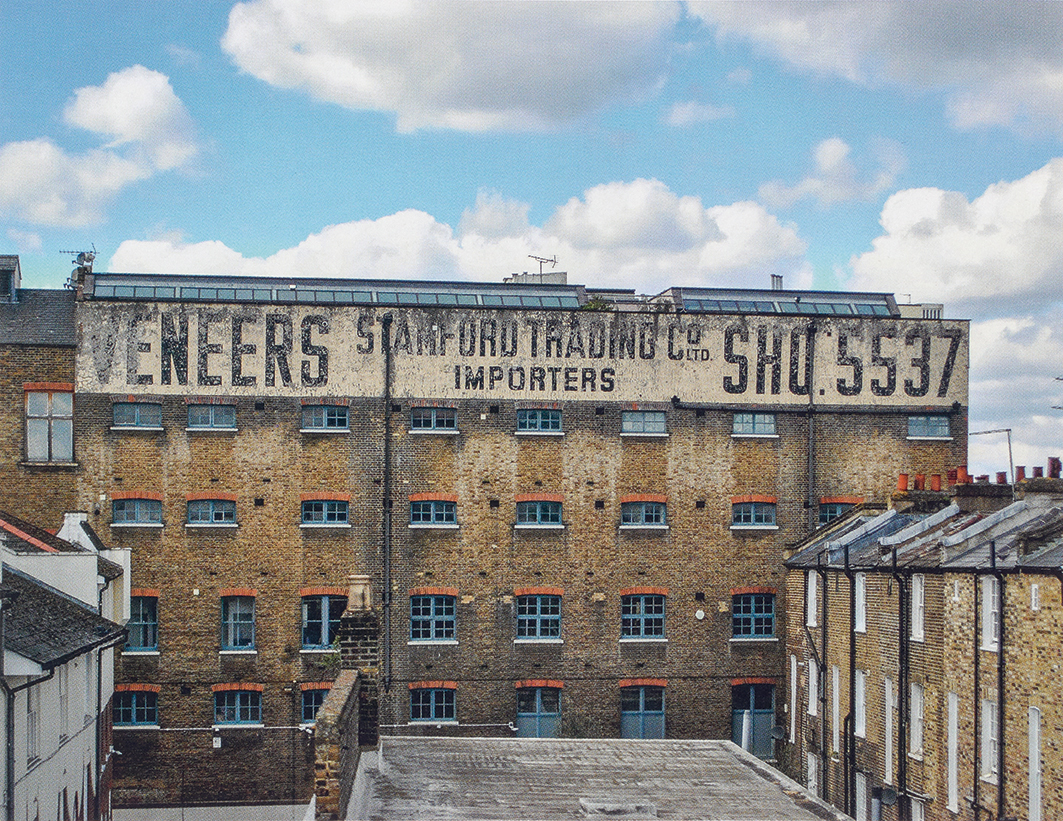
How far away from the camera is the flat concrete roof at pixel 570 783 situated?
18.6 metres

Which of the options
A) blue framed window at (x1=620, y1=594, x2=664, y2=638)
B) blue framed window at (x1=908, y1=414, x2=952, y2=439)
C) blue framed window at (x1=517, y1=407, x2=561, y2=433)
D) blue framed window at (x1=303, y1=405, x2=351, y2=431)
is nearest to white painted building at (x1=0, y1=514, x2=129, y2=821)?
blue framed window at (x1=303, y1=405, x2=351, y2=431)

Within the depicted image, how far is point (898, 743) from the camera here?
2514cm

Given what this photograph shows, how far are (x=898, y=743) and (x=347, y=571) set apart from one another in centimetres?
1423

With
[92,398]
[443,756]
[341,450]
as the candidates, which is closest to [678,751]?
[443,756]

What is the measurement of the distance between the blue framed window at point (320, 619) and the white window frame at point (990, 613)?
1636 centimetres

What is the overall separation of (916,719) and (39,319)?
76.6ft

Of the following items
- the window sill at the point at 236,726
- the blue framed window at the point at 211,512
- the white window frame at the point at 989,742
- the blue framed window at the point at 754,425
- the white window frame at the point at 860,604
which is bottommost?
the window sill at the point at 236,726

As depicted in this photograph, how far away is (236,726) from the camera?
105 feet

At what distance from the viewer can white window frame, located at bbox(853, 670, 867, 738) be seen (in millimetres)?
27391

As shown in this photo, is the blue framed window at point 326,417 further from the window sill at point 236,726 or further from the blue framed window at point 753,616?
the blue framed window at point 753,616

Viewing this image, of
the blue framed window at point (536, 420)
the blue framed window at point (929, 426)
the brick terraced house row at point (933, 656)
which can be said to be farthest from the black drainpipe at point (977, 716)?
the blue framed window at point (536, 420)

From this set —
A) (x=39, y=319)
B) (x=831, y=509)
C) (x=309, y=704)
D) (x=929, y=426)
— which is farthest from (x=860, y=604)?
(x=39, y=319)

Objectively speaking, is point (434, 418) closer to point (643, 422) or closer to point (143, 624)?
point (643, 422)

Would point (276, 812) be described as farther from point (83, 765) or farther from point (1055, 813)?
point (1055, 813)
